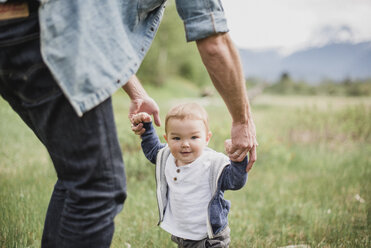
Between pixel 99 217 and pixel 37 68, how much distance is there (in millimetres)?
639

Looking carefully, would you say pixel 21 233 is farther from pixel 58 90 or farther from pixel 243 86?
pixel 243 86

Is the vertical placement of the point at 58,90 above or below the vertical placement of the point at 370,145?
above

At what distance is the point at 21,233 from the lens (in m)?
2.41

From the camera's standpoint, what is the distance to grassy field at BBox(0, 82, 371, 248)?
8.71 ft

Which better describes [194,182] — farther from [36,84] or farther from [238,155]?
[36,84]

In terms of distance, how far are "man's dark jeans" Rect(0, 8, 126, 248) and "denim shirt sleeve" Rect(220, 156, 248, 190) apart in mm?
671

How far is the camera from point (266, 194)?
4.04m

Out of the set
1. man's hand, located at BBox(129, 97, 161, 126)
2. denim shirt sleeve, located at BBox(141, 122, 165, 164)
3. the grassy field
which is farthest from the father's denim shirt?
the grassy field

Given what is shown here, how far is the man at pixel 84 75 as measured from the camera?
1.17m

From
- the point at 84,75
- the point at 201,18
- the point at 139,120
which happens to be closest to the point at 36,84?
the point at 84,75

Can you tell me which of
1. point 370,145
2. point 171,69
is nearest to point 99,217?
point 370,145

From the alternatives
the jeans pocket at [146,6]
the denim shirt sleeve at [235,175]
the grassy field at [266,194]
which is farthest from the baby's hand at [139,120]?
the grassy field at [266,194]

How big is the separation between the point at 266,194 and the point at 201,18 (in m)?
3.21

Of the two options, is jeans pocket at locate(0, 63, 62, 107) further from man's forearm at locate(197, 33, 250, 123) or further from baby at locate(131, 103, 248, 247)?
baby at locate(131, 103, 248, 247)
